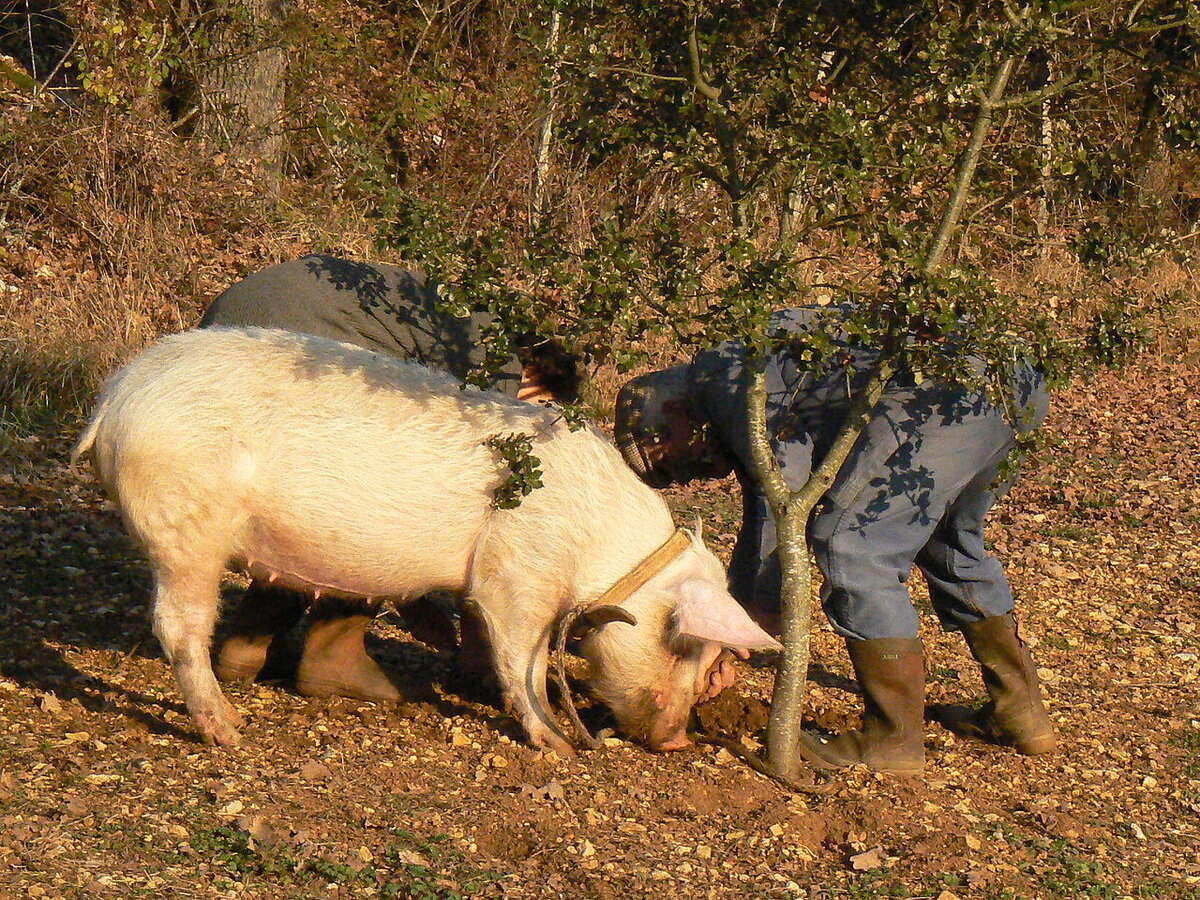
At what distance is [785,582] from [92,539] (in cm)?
376

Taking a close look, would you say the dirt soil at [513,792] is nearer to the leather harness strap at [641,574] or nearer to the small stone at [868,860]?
the small stone at [868,860]

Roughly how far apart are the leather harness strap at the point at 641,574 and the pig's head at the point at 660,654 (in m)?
0.03

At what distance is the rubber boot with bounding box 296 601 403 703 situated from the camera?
5.15 meters

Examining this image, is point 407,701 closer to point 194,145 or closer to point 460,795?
point 460,795

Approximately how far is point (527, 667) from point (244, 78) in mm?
8230

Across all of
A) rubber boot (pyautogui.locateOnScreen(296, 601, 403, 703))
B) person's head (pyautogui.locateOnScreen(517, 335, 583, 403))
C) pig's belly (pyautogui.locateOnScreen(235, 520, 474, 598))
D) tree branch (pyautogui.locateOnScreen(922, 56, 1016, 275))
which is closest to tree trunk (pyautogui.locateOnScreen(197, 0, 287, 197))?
person's head (pyautogui.locateOnScreen(517, 335, 583, 403))

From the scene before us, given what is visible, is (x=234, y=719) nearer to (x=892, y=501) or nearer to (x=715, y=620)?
(x=715, y=620)

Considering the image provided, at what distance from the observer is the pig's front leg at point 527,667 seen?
15.4 feet

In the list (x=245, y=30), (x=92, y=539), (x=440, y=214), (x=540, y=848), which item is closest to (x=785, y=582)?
(x=540, y=848)

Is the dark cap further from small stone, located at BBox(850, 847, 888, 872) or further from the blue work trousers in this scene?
small stone, located at BBox(850, 847, 888, 872)

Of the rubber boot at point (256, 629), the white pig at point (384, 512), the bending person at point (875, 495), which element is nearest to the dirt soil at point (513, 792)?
the rubber boot at point (256, 629)

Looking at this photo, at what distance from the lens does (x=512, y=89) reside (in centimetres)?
1291

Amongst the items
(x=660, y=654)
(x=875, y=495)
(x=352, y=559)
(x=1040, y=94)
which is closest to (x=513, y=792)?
(x=660, y=654)

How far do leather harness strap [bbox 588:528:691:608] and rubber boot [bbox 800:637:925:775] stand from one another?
2.19 feet
